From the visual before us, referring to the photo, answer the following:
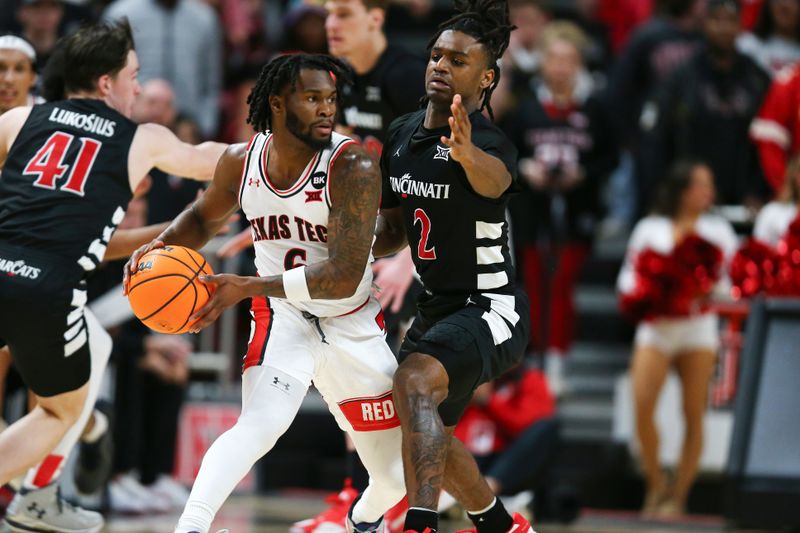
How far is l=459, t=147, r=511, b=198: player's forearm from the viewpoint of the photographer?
18.2ft

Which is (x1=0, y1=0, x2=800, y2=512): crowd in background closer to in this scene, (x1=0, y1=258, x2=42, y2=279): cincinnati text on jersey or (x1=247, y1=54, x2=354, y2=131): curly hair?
(x1=0, y1=258, x2=42, y2=279): cincinnati text on jersey

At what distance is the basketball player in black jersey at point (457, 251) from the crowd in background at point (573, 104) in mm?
4121

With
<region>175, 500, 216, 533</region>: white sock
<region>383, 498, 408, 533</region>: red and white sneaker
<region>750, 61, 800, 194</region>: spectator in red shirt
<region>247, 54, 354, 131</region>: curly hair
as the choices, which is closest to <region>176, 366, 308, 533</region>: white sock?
<region>175, 500, 216, 533</region>: white sock

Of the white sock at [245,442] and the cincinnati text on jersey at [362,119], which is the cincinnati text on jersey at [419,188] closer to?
the white sock at [245,442]

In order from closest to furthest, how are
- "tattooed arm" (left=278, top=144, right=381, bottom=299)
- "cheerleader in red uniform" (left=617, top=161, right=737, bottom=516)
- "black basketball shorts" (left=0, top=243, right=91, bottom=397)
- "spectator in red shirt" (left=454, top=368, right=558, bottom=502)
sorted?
"tattooed arm" (left=278, top=144, right=381, bottom=299) → "black basketball shorts" (left=0, top=243, right=91, bottom=397) → "spectator in red shirt" (left=454, top=368, right=558, bottom=502) → "cheerleader in red uniform" (left=617, top=161, right=737, bottom=516)

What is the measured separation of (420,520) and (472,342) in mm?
773

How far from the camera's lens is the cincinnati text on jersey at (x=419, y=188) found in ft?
19.0

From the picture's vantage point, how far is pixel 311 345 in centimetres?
583

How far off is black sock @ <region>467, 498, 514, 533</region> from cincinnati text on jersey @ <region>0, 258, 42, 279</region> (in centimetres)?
222

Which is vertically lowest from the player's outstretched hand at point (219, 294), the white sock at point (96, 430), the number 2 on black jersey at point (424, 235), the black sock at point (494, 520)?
the white sock at point (96, 430)

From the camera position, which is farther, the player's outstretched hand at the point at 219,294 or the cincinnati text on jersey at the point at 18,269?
the cincinnati text on jersey at the point at 18,269

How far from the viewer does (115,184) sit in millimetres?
6473

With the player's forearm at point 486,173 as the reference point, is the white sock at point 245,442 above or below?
below

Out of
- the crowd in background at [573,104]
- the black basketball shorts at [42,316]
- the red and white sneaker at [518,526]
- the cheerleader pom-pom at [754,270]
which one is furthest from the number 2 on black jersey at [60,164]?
the cheerleader pom-pom at [754,270]
